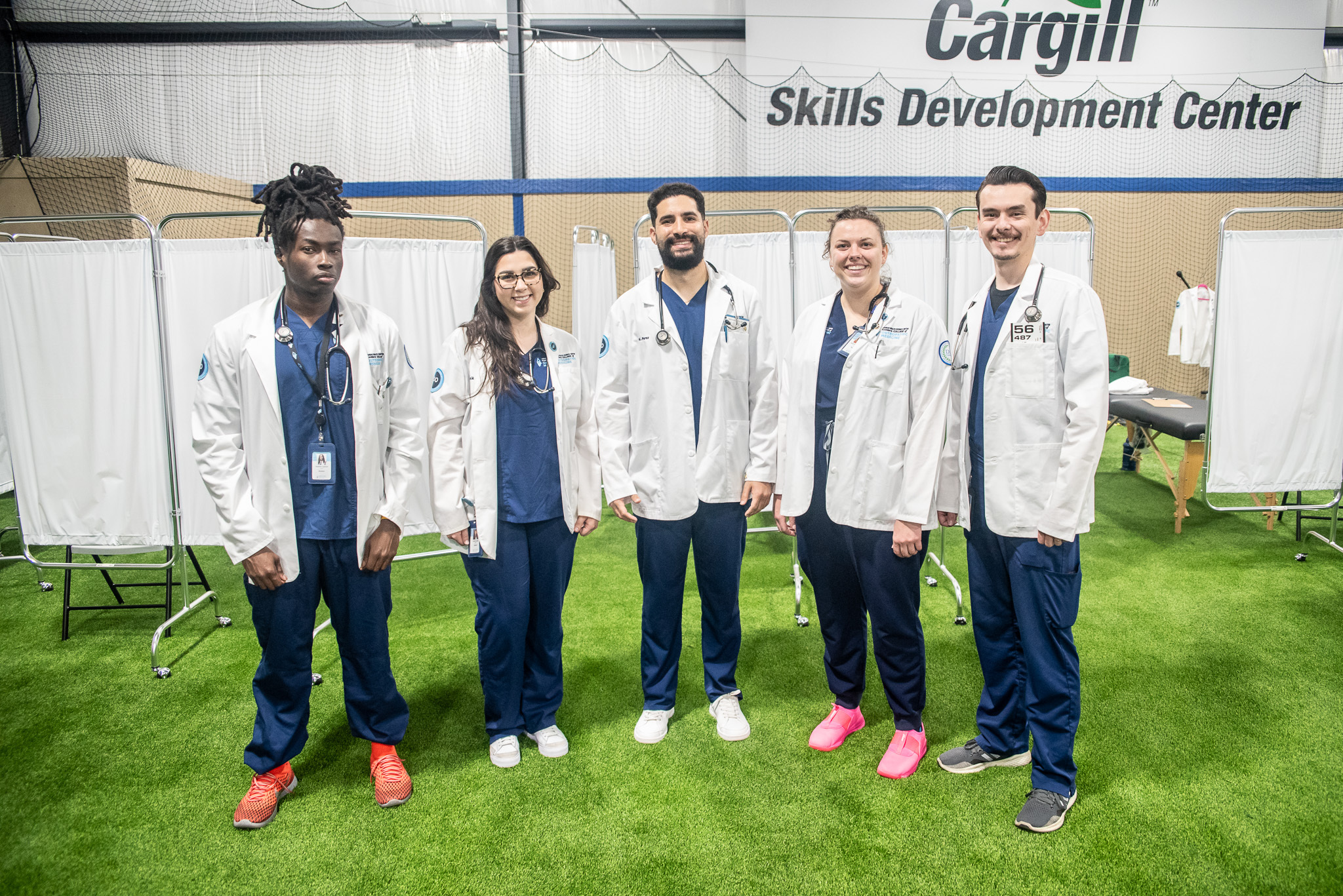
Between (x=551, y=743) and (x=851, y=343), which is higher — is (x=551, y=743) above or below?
below

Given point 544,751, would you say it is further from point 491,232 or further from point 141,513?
point 491,232

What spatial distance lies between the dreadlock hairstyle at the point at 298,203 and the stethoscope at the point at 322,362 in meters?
0.19

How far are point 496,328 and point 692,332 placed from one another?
0.62 metres

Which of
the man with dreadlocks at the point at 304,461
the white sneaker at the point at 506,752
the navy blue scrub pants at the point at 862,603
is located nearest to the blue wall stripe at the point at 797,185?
the man with dreadlocks at the point at 304,461

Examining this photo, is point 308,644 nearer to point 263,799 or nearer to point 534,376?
point 263,799

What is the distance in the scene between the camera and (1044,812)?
2150 millimetres

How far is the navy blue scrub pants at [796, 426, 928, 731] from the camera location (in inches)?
93.0

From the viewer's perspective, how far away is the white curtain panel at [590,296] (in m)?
4.98

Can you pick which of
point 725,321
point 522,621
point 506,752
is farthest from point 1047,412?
point 506,752

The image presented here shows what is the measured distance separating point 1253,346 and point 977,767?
3.10 meters

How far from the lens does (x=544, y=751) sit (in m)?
2.59

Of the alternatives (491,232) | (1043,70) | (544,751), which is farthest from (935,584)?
(1043,70)

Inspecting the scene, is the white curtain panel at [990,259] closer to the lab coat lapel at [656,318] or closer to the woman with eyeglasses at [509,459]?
the lab coat lapel at [656,318]

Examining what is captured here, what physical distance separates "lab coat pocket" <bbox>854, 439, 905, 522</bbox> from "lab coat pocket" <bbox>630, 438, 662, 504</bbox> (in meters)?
0.64
